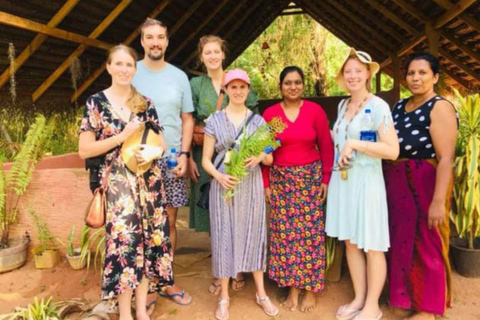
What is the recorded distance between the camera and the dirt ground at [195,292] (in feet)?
8.24

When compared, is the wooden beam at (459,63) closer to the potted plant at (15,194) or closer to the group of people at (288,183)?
the group of people at (288,183)

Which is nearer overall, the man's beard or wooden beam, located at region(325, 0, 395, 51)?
→ the man's beard

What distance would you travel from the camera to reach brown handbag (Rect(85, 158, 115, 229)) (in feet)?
6.58

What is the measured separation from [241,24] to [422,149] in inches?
413

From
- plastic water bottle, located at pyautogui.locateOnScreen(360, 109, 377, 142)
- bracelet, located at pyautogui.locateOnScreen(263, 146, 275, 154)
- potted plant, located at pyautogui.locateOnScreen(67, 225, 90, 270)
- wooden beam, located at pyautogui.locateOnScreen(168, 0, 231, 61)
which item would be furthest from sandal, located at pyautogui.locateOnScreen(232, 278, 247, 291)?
wooden beam, located at pyautogui.locateOnScreen(168, 0, 231, 61)

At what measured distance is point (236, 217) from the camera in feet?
7.84

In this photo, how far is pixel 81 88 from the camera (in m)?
6.90

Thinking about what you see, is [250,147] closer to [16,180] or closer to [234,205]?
[234,205]

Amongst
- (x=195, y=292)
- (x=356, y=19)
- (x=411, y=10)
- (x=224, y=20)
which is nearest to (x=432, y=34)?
(x=411, y=10)

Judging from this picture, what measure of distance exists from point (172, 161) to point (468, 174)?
194 cm

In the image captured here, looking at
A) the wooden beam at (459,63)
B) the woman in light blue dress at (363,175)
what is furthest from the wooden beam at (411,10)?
the woman in light blue dress at (363,175)

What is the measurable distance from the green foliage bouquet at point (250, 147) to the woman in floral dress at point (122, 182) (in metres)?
0.42

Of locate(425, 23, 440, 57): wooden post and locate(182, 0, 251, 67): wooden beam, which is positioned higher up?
locate(182, 0, 251, 67): wooden beam

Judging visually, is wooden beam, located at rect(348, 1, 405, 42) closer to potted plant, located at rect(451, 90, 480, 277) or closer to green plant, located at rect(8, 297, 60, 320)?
potted plant, located at rect(451, 90, 480, 277)
